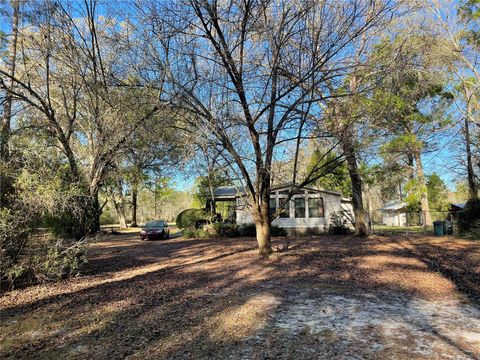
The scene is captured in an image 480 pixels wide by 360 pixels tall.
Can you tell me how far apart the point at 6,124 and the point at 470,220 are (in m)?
19.6

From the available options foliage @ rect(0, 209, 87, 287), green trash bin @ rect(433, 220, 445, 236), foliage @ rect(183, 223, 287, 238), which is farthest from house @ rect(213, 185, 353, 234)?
foliage @ rect(0, 209, 87, 287)

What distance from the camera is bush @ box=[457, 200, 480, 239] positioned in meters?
16.2

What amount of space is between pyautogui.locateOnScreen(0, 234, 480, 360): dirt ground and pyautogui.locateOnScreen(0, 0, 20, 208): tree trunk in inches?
82.5

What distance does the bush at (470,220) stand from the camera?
1623 cm

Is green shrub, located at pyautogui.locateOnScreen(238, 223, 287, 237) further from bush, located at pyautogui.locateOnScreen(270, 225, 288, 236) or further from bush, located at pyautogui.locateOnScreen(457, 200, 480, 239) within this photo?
bush, located at pyautogui.locateOnScreen(457, 200, 480, 239)

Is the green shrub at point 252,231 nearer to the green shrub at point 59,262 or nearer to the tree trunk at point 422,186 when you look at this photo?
the tree trunk at point 422,186

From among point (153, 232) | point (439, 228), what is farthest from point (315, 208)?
point (153, 232)

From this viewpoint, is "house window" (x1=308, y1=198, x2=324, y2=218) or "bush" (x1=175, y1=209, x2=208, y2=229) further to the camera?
"bush" (x1=175, y1=209, x2=208, y2=229)

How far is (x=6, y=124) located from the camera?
1094cm

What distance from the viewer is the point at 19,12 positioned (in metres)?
10.9

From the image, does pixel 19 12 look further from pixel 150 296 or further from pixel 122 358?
pixel 122 358

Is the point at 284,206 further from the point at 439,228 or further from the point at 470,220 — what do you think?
the point at 439,228

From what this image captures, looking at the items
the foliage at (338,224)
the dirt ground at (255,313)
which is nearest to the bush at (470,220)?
the foliage at (338,224)

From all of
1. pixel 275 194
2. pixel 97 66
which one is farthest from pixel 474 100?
pixel 97 66
